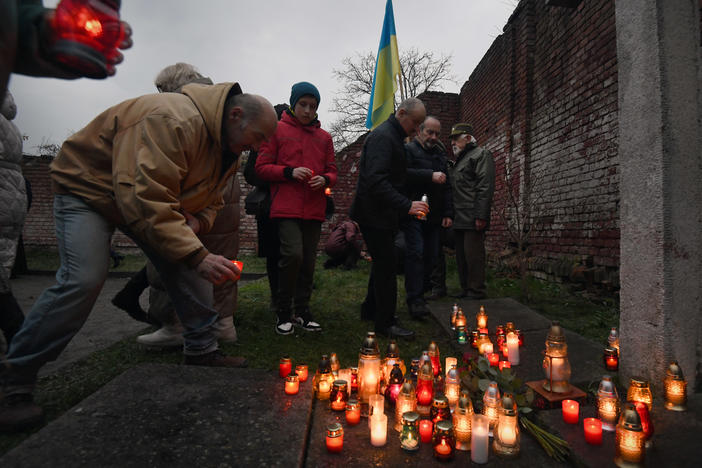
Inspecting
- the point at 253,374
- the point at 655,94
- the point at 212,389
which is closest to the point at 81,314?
the point at 212,389

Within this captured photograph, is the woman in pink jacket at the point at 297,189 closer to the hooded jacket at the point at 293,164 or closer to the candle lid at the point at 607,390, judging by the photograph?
the hooded jacket at the point at 293,164

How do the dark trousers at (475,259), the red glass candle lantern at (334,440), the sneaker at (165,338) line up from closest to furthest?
the red glass candle lantern at (334,440) → the sneaker at (165,338) → the dark trousers at (475,259)

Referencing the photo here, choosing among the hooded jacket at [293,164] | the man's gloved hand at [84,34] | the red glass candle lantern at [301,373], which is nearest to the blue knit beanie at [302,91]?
the hooded jacket at [293,164]

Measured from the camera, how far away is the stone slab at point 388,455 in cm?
133

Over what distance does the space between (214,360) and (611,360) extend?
225 centimetres

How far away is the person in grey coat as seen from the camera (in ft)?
7.06

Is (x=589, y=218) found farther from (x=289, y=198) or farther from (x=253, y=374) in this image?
(x=253, y=374)

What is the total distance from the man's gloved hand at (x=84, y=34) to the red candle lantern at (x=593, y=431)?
182 cm

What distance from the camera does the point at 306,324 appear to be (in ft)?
10.4

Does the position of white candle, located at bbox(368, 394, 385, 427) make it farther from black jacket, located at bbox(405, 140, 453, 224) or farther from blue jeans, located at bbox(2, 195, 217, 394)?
black jacket, located at bbox(405, 140, 453, 224)

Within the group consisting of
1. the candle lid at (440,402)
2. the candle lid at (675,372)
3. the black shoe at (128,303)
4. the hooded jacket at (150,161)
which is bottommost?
the candle lid at (440,402)

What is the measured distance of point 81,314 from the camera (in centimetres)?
167

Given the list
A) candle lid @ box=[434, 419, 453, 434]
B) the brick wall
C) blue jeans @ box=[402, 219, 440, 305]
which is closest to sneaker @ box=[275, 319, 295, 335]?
blue jeans @ box=[402, 219, 440, 305]

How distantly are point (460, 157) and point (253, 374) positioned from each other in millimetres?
3972
